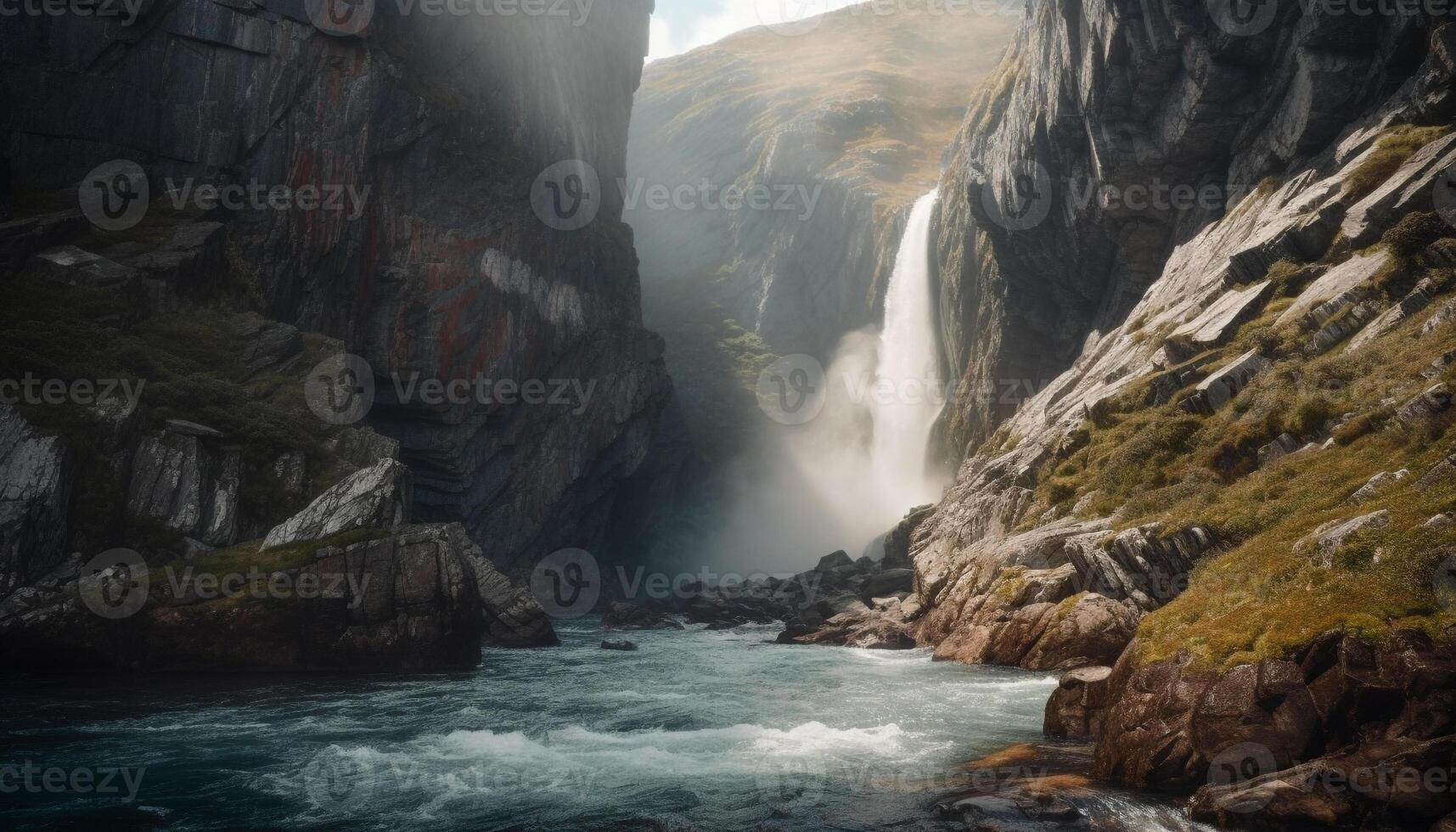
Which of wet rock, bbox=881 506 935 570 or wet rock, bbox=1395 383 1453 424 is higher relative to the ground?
wet rock, bbox=1395 383 1453 424

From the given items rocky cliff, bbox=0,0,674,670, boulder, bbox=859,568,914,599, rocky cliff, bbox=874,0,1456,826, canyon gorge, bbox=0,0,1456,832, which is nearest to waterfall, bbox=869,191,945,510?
canyon gorge, bbox=0,0,1456,832

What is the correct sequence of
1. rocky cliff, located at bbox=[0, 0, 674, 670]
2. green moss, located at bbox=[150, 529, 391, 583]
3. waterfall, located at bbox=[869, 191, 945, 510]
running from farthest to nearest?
waterfall, located at bbox=[869, 191, 945, 510] → rocky cliff, located at bbox=[0, 0, 674, 670] → green moss, located at bbox=[150, 529, 391, 583]

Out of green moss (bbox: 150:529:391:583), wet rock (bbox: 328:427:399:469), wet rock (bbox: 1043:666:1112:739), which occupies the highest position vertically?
wet rock (bbox: 328:427:399:469)

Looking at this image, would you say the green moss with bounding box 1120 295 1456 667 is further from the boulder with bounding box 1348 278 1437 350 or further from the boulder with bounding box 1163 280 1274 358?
the boulder with bounding box 1163 280 1274 358

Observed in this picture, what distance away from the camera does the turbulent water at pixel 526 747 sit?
49.6 feet

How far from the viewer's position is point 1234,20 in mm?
44938

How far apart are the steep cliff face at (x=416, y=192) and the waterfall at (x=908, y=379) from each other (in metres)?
31.7

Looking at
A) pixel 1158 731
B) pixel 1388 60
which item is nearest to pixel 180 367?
pixel 1158 731

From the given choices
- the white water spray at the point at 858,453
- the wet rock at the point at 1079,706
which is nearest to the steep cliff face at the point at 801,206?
the white water spray at the point at 858,453

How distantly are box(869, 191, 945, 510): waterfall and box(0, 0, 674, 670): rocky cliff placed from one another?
32667mm

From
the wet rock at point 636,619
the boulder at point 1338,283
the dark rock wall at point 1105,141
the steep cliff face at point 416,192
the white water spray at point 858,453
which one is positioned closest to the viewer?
the boulder at point 1338,283

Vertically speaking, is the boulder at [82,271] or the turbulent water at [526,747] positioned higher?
the boulder at [82,271]

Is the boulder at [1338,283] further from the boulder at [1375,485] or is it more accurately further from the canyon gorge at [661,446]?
the boulder at [1375,485]

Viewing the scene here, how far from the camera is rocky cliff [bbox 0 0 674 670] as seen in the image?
36625 millimetres
